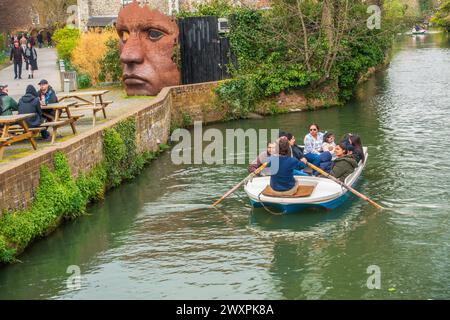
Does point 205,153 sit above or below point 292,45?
below

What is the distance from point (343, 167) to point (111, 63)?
16.1 meters

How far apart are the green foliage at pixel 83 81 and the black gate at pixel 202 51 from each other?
4224 millimetres

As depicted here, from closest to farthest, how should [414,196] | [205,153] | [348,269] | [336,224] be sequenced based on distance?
[348,269] → [336,224] → [414,196] → [205,153]

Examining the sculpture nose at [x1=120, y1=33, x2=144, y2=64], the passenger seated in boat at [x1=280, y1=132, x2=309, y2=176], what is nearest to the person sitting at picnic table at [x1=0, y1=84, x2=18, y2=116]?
the passenger seated in boat at [x1=280, y1=132, x2=309, y2=176]

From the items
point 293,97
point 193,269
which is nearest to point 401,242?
point 193,269

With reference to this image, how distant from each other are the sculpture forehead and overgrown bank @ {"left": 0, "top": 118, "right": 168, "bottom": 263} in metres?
7.40

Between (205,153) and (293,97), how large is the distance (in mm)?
9086

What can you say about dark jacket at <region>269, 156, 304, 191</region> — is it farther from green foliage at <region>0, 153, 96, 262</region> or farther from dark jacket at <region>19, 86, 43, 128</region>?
dark jacket at <region>19, 86, 43, 128</region>

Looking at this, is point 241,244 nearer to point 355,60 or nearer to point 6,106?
point 6,106

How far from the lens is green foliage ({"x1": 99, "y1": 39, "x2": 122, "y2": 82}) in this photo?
3067 centimetres

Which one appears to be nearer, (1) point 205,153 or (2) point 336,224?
(2) point 336,224

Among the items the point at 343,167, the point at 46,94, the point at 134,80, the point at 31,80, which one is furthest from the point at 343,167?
the point at 31,80
